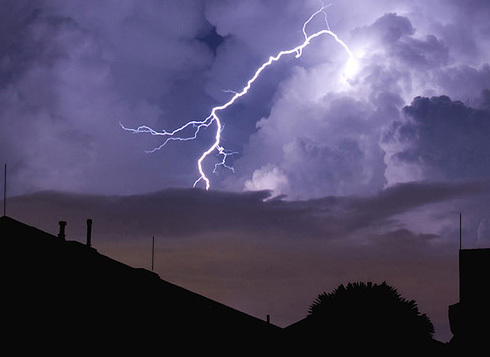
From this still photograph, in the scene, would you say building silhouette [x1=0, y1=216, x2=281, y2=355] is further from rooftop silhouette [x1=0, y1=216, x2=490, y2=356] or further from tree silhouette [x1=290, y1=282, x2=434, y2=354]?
tree silhouette [x1=290, y1=282, x2=434, y2=354]

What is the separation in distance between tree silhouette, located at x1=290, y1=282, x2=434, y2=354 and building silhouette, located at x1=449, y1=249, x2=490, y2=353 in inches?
60.5

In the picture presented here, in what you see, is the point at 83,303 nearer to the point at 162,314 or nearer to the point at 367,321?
the point at 162,314

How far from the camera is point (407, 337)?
23734 millimetres

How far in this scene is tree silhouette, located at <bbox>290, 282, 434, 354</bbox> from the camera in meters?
23.7

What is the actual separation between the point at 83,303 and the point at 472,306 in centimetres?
1087

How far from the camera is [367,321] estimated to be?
23984 millimetres

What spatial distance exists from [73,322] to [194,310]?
12.6 ft

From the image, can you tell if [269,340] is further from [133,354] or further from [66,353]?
[66,353]

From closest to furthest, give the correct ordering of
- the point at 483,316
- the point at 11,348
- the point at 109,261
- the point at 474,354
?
the point at 11,348 → the point at 109,261 → the point at 474,354 → the point at 483,316

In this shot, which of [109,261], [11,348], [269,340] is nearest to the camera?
[11,348]

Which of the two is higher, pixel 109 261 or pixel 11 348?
pixel 109 261

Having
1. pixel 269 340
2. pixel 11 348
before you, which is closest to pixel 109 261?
pixel 11 348

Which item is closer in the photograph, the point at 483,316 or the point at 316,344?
the point at 483,316

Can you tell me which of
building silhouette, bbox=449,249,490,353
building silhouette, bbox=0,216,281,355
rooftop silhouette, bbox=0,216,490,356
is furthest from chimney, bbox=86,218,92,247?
building silhouette, bbox=449,249,490,353
